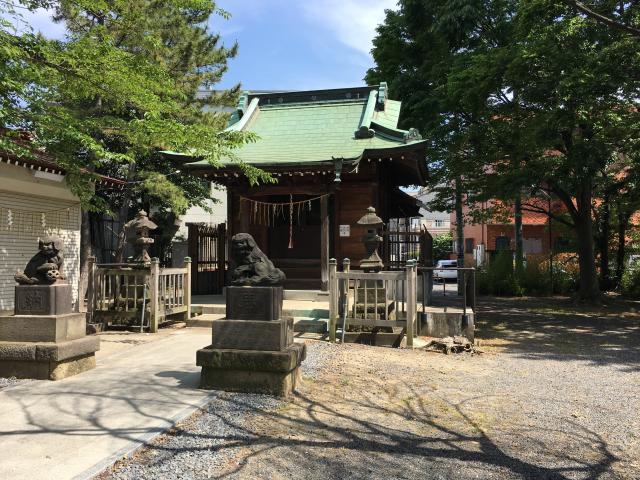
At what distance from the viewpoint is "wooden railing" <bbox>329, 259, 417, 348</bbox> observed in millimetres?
9031

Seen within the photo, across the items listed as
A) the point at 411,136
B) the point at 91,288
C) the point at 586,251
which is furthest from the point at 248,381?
the point at 586,251

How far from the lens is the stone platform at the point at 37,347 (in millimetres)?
5934

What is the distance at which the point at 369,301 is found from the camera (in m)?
9.67

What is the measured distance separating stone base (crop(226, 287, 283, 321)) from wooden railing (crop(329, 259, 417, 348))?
11.6ft

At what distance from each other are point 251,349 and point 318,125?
10.2m

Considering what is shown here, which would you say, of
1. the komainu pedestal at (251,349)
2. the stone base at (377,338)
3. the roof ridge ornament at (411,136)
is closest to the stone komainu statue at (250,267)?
the komainu pedestal at (251,349)

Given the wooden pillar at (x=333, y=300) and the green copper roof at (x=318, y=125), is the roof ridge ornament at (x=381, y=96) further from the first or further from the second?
the wooden pillar at (x=333, y=300)

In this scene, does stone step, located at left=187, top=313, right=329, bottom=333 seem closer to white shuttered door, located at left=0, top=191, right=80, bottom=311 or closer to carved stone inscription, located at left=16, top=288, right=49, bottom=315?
carved stone inscription, located at left=16, top=288, right=49, bottom=315

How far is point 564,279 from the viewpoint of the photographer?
899 inches

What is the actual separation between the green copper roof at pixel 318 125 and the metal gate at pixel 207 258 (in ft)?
9.47

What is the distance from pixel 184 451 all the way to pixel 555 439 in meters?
3.35

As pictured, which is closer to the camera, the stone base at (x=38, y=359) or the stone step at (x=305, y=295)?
the stone base at (x=38, y=359)

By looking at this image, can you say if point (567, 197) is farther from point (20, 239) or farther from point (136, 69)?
point (20, 239)

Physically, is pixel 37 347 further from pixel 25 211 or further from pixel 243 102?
pixel 243 102
